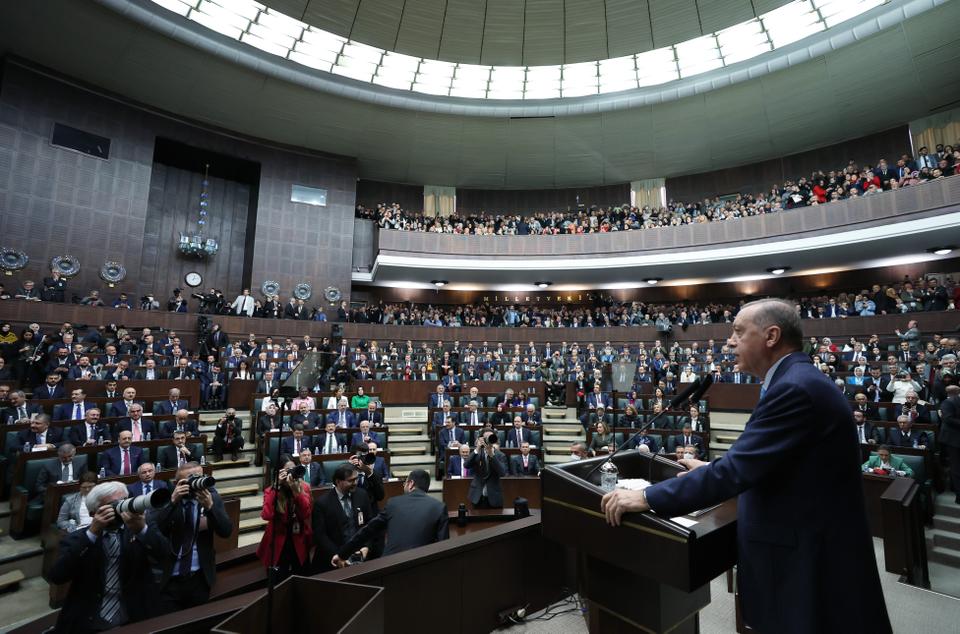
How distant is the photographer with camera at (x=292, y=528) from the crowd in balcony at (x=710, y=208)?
46.2 feet


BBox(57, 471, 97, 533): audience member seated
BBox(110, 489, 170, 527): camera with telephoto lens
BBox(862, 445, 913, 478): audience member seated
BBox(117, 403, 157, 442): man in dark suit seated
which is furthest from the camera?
BBox(117, 403, 157, 442): man in dark suit seated

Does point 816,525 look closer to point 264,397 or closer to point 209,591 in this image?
point 209,591

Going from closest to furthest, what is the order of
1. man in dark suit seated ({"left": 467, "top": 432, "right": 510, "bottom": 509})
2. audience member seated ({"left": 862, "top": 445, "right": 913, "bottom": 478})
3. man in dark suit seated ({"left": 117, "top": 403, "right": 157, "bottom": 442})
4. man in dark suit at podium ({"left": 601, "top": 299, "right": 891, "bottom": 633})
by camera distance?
1. man in dark suit at podium ({"left": 601, "top": 299, "right": 891, "bottom": 633})
2. man in dark suit seated ({"left": 467, "top": 432, "right": 510, "bottom": 509})
3. audience member seated ({"left": 862, "top": 445, "right": 913, "bottom": 478})
4. man in dark suit seated ({"left": 117, "top": 403, "right": 157, "bottom": 442})

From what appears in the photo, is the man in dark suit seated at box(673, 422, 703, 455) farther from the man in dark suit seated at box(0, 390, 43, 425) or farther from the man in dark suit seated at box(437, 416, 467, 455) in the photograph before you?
the man in dark suit seated at box(0, 390, 43, 425)

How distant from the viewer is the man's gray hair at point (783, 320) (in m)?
1.43

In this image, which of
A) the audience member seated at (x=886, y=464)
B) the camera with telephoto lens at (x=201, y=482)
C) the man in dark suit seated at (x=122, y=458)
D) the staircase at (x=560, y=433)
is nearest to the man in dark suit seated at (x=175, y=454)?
the man in dark suit seated at (x=122, y=458)

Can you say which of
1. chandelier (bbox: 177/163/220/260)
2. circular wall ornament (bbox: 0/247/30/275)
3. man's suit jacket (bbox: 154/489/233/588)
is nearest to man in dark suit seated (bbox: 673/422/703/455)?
man's suit jacket (bbox: 154/489/233/588)

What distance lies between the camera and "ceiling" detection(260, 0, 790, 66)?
12500 millimetres

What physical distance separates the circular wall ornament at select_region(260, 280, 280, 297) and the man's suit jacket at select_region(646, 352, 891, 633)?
1646cm

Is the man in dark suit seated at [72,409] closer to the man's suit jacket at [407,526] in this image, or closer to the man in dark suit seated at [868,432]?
the man's suit jacket at [407,526]

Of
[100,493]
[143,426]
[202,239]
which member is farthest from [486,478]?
[202,239]

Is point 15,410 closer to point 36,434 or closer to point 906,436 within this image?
point 36,434

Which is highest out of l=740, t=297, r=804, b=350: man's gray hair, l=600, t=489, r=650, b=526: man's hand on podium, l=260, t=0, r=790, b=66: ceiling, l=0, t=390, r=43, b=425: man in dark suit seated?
l=260, t=0, r=790, b=66: ceiling

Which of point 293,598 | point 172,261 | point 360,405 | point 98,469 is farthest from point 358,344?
point 293,598
